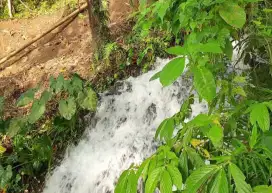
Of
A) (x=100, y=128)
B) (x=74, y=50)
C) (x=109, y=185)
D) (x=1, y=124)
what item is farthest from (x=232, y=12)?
(x=74, y=50)

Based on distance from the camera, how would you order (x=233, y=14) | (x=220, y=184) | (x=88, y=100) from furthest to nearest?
(x=88, y=100) < (x=233, y=14) < (x=220, y=184)

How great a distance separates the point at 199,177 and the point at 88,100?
3.54 metres

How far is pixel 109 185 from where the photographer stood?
4254mm

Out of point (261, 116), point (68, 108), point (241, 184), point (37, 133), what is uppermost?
point (261, 116)

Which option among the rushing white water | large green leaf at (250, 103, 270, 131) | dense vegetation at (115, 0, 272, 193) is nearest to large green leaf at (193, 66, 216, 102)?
dense vegetation at (115, 0, 272, 193)

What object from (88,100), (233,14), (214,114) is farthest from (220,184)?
(88,100)

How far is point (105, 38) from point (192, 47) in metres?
4.84

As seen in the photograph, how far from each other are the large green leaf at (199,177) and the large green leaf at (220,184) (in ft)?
0.12

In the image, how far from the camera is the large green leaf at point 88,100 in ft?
14.9

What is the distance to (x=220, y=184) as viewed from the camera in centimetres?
113

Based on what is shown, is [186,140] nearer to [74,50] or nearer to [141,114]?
[141,114]

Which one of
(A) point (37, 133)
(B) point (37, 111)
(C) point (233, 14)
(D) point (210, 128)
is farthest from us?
(A) point (37, 133)

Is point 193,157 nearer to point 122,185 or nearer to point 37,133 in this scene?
point 122,185

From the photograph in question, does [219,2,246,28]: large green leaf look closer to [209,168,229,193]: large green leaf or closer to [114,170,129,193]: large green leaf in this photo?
[209,168,229,193]: large green leaf
